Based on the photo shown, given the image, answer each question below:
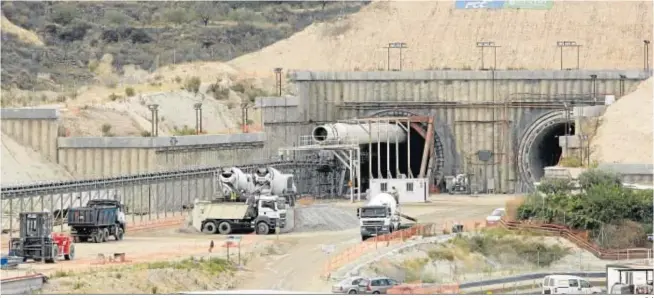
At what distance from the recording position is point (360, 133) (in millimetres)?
97312

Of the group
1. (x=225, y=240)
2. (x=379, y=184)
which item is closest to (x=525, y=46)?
(x=379, y=184)

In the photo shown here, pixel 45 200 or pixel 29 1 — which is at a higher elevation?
pixel 29 1

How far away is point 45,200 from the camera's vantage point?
7719 centimetres

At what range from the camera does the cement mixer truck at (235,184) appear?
79875 millimetres

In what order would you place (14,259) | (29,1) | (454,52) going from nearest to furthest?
(14,259) < (454,52) < (29,1)

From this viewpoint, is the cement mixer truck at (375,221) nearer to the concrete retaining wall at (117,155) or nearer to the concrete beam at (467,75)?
the concrete retaining wall at (117,155)

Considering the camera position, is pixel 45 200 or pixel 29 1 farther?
pixel 29 1

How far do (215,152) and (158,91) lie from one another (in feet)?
38.0

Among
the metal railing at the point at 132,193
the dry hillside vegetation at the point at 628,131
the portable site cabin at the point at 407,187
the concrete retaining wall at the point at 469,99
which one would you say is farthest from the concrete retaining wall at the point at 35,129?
the dry hillside vegetation at the point at 628,131

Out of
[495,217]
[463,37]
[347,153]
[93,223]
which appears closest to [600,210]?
[495,217]

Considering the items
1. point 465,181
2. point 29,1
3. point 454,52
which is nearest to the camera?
point 465,181

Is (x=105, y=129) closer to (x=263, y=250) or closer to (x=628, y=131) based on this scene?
(x=628, y=131)

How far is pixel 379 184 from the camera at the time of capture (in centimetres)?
9281

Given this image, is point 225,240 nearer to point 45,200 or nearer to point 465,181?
point 45,200
